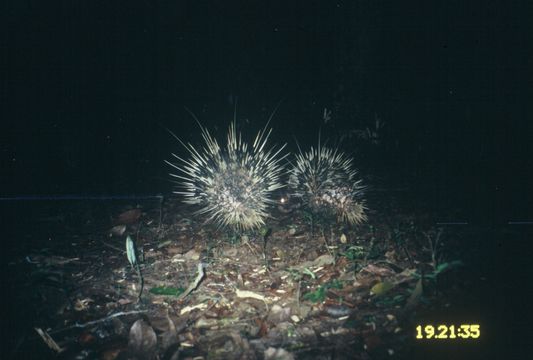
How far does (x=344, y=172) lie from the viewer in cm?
524

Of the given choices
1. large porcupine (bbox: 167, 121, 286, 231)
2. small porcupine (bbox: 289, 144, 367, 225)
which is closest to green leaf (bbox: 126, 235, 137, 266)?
large porcupine (bbox: 167, 121, 286, 231)

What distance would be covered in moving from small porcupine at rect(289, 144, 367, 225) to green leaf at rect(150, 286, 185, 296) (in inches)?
106

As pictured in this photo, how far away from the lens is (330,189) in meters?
5.16

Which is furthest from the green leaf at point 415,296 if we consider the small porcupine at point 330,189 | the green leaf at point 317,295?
the small porcupine at point 330,189

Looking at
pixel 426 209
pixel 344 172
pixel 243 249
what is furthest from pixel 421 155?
pixel 243 249

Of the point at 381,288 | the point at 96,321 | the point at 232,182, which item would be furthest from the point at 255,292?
the point at 232,182

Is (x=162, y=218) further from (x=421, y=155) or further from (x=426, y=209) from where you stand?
(x=421, y=155)

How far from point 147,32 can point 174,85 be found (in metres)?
3.07

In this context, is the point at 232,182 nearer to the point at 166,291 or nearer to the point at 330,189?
the point at 330,189

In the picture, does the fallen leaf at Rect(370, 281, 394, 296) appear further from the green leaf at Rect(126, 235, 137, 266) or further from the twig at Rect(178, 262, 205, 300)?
the green leaf at Rect(126, 235, 137, 266)
